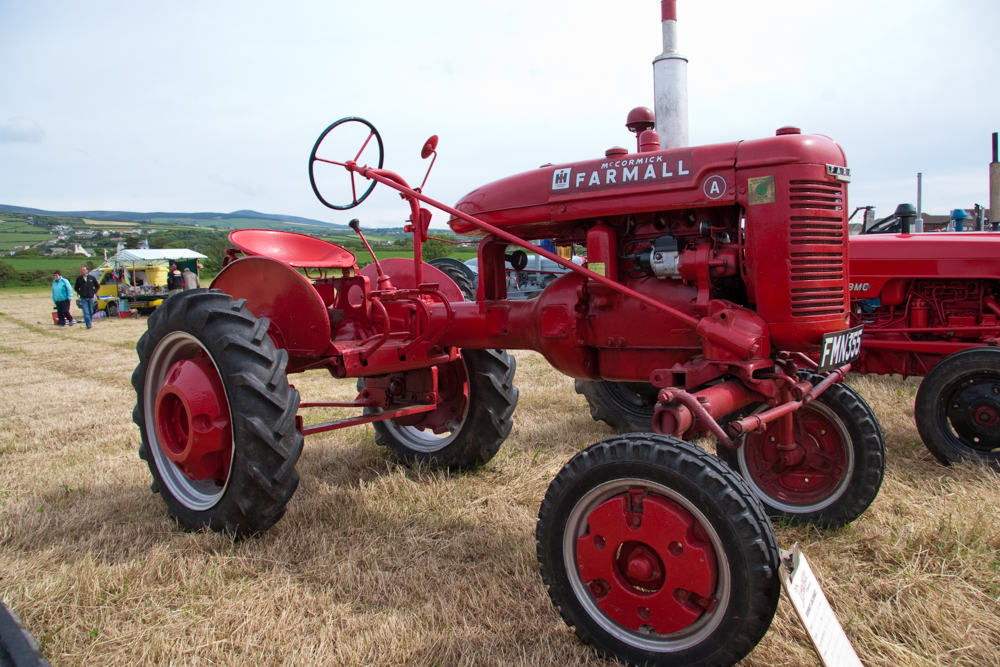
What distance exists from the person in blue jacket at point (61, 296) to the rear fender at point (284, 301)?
13.9 m

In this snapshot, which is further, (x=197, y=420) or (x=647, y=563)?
(x=197, y=420)

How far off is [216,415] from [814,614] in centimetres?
240

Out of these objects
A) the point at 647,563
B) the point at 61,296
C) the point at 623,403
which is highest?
the point at 61,296

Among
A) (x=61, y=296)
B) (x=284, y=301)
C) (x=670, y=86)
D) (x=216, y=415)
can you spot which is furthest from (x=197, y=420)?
(x=61, y=296)

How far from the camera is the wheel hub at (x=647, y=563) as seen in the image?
191 centimetres

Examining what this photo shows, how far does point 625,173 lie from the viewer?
8.55ft

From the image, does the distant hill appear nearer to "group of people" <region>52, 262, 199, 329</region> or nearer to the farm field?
the farm field

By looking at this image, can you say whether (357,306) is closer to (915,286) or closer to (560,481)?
(560,481)

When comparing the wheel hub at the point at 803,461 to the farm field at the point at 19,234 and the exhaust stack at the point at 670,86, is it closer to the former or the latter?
the exhaust stack at the point at 670,86

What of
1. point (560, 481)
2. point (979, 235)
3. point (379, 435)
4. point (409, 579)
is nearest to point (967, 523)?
point (560, 481)

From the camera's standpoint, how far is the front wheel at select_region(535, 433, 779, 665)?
6.00ft

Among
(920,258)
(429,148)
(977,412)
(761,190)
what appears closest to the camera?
(761,190)

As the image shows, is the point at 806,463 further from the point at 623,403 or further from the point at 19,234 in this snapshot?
the point at 19,234

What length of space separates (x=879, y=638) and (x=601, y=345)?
55.2 inches
